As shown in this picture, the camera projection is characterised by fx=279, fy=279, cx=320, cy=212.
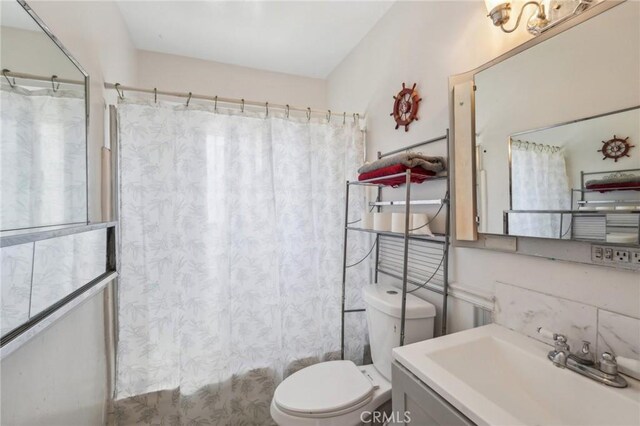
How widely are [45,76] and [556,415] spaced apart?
182cm

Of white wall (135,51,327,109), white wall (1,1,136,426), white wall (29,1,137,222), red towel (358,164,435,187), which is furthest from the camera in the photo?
white wall (135,51,327,109)

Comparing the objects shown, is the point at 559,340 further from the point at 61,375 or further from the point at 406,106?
the point at 61,375

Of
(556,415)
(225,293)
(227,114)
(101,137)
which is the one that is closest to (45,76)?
(101,137)

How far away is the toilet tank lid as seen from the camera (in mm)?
1320

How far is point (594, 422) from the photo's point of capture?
27.6 inches

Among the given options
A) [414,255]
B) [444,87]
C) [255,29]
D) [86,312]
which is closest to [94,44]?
[255,29]

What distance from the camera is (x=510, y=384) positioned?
2.93 ft

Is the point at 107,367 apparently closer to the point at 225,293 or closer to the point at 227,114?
the point at 225,293

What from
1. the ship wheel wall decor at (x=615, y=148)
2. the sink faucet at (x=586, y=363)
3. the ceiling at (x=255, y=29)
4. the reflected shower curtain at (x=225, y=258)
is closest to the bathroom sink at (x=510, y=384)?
the sink faucet at (x=586, y=363)

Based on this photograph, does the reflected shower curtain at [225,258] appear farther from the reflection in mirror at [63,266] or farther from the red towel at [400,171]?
the red towel at [400,171]

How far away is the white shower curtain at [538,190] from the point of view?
90 centimetres

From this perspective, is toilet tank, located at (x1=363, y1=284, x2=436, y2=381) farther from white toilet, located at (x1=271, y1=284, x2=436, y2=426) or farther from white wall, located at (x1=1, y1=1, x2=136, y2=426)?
white wall, located at (x1=1, y1=1, x2=136, y2=426)

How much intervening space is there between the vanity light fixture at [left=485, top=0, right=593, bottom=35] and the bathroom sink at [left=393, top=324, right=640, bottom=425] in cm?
107

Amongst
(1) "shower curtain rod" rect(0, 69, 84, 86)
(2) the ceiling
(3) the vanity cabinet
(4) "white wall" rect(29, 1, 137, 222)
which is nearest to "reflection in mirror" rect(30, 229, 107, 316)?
(4) "white wall" rect(29, 1, 137, 222)
